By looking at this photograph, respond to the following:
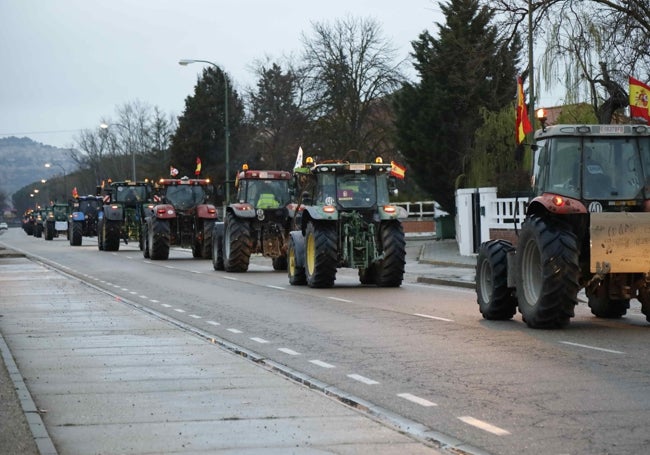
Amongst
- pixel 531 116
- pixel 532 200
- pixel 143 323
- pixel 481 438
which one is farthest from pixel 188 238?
→ pixel 481 438

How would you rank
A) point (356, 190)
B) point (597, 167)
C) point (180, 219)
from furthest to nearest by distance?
point (180, 219)
point (356, 190)
point (597, 167)

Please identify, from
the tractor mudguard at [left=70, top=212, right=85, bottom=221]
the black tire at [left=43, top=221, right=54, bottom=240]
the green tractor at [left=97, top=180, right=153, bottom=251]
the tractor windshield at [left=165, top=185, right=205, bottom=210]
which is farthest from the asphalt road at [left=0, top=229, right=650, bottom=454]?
the black tire at [left=43, top=221, right=54, bottom=240]

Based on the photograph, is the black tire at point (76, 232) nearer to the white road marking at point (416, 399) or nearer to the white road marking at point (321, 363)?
the white road marking at point (321, 363)

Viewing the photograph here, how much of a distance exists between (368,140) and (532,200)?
54.3 metres

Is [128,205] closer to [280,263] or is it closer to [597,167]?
[280,263]

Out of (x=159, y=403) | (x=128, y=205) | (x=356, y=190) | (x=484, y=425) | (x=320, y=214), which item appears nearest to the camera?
(x=484, y=425)

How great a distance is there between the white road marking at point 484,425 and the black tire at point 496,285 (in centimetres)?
770

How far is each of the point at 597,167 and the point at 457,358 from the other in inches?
168

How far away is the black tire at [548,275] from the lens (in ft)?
48.5

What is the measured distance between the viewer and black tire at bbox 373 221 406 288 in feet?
82.8

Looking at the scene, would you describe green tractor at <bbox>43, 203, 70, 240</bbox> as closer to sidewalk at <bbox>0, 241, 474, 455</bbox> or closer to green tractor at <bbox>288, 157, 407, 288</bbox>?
green tractor at <bbox>288, 157, 407, 288</bbox>

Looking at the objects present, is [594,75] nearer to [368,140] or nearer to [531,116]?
[531,116]

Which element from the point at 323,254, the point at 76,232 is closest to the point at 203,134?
the point at 76,232

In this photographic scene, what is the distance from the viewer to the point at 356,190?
2633 cm
